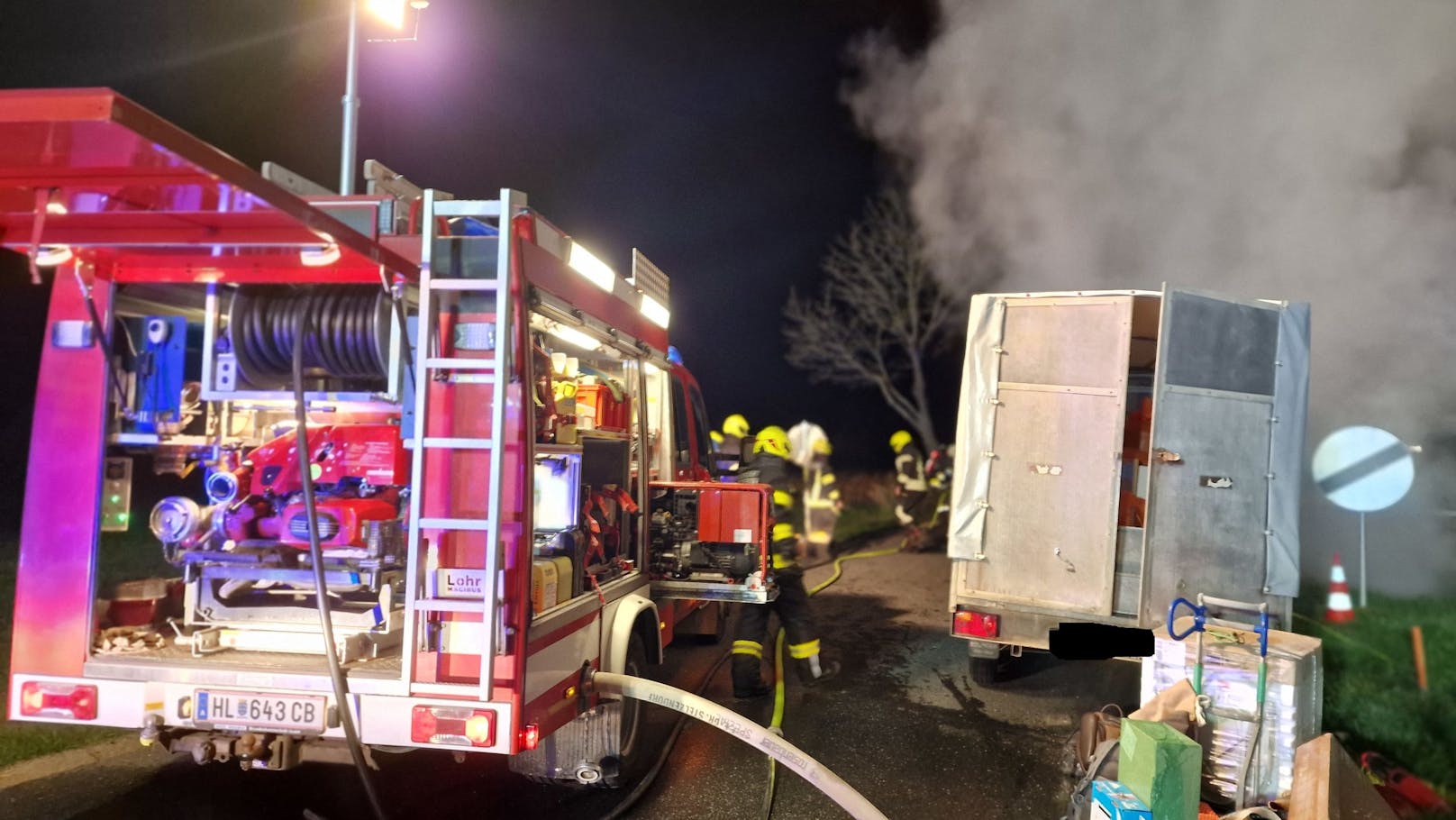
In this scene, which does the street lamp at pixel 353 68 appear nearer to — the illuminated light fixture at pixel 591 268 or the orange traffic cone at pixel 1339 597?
the illuminated light fixture at pixel 591 268

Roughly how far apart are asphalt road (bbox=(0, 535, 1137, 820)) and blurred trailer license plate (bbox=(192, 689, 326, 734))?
2.57 feet

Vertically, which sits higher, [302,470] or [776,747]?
[302,470]

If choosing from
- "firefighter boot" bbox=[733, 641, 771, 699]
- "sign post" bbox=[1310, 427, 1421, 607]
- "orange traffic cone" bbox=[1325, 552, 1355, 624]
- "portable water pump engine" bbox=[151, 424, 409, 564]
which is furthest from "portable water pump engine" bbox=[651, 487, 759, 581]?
"orange traffic cone" bbox=[1325, 552, 1355, 624]

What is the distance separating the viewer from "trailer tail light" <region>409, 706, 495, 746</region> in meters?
3.03

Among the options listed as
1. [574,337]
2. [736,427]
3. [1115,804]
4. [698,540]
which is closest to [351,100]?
[574,337]

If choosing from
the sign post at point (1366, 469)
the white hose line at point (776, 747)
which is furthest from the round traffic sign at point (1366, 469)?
the white hose line at point (776, 747)

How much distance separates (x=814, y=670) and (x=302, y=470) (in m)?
4.12

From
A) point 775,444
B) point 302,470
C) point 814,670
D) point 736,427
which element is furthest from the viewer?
point 736,427

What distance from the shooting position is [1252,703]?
407cm

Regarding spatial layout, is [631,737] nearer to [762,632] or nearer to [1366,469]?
[762,632]

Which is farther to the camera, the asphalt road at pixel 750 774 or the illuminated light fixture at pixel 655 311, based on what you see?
the illuminated light fixture at pixel 655 311

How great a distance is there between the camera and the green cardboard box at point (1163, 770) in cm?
342

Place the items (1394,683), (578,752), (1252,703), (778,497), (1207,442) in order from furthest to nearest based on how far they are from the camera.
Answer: (778,497) → (1394,683) → (1207,442) → (1252,703) → (578,752)

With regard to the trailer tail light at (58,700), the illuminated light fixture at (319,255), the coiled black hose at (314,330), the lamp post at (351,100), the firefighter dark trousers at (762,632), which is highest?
the lamp post at (351,100)
